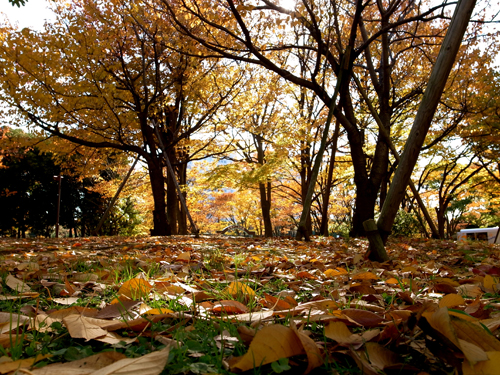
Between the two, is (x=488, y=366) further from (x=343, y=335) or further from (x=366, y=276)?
(x=366, y=276)

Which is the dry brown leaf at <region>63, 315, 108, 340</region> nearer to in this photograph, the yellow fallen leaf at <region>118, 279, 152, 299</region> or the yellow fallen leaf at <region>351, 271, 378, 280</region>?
the yellow fallen leaf at <region>118, 279, 152, 299</region>

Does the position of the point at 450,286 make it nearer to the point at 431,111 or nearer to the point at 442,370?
the point at 442,370

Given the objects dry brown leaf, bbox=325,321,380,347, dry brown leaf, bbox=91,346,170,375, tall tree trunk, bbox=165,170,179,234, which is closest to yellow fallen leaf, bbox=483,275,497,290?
dry brown leaf, bbox=325,321,380,347

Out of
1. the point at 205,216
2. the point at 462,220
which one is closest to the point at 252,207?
the point at 205,216

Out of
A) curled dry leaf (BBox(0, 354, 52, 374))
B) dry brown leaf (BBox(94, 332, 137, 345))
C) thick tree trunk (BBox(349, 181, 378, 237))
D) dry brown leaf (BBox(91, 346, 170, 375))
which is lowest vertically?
dry brown leaf (BBox(94, 332, 137, 345))

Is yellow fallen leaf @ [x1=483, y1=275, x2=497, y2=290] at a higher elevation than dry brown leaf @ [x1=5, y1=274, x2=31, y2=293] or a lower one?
lower

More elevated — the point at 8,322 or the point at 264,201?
the point at 264,201

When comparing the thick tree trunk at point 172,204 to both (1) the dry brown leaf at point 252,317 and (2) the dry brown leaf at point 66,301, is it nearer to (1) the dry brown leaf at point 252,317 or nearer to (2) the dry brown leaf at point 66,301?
(2) the dry brown leaf at point 66,301

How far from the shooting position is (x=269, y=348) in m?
0.70

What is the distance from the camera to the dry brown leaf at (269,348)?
0.68 m

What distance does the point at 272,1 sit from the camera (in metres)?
6.91

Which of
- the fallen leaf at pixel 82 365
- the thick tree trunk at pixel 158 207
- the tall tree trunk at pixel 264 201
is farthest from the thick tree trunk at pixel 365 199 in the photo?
the fallen leaf at pixel 82 365

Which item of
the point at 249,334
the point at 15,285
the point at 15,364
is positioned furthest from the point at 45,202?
the point at 249,334

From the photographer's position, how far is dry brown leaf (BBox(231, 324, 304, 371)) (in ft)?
2.24
